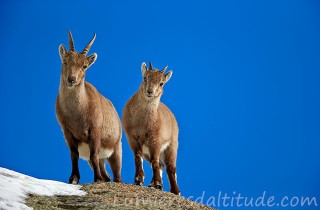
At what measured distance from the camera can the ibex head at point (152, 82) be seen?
1659 cm

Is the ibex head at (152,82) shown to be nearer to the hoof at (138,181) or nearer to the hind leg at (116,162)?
the hind leg at (116,162)

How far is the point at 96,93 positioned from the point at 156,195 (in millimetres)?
4109

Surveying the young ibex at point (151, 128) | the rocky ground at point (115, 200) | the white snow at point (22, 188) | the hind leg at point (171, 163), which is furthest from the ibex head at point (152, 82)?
the white snow at point (22, 188)

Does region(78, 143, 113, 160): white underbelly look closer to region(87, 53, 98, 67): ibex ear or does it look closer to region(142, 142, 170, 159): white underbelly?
region(142, 142, 170, 159): white underbelly

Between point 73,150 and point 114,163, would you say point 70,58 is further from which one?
point 114,163

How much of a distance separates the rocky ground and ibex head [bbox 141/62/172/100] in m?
3.07

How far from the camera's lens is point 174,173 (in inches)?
685

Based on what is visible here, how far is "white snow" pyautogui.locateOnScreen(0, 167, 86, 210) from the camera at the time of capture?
11234mm

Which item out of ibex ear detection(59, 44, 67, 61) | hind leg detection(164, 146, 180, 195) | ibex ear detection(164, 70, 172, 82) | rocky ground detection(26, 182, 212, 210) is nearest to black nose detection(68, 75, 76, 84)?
ibex ear detection(59, 44, 67, 61)

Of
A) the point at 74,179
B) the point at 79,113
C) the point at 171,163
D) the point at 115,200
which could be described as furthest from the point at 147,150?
the point at 115,200

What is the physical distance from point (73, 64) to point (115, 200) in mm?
4195

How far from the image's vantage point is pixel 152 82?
16641 mm

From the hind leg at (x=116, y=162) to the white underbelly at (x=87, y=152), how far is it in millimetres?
283

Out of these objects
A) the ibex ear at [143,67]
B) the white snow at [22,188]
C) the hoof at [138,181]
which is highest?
the ibex ear at [143,67]
